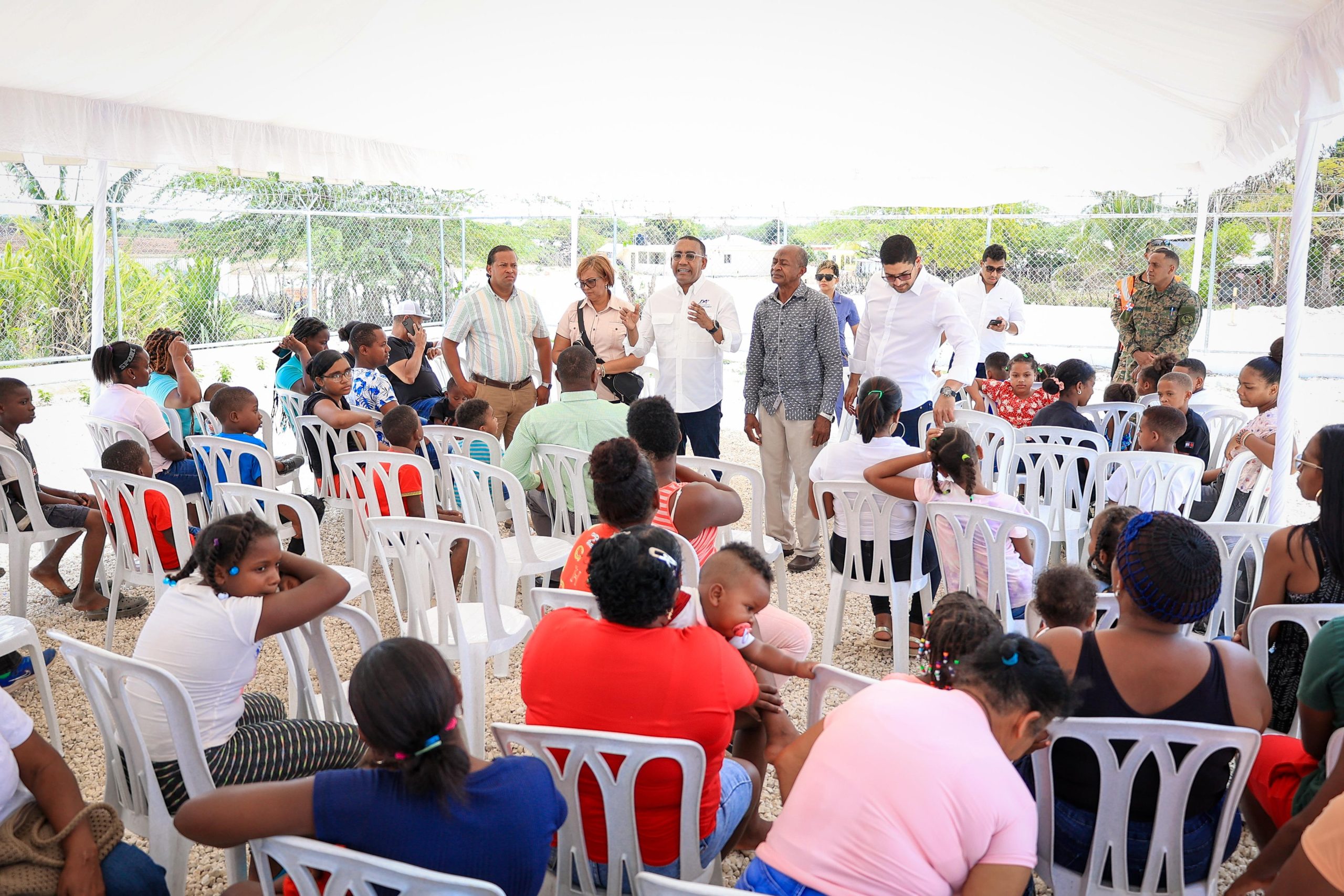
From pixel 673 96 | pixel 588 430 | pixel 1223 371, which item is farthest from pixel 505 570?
pixel 1223 371

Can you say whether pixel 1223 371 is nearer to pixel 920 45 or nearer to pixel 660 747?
pixel 920 45

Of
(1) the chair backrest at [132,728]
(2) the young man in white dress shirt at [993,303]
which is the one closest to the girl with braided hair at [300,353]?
(1) the chair backrest at [132,728]

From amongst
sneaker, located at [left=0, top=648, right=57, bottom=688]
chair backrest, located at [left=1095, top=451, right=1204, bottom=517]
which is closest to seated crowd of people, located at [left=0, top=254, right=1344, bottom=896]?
chair backrest, located at [left=1095, top=451, right=1204, bottom=517]

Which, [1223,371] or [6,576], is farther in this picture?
[1223,371]

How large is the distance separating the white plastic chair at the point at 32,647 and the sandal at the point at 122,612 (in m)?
1.74

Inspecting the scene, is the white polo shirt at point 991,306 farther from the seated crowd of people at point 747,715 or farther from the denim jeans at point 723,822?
the denim jeans at point 723,822

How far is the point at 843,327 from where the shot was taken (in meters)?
8.79

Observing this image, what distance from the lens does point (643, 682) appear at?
1.99 metres

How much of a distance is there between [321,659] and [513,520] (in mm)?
1637

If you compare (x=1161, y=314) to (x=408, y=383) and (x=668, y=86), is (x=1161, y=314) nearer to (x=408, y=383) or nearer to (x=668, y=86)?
(x=668, y=86)

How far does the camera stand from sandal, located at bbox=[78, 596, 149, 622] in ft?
15.3

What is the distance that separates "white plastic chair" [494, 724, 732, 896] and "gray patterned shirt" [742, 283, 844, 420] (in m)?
3.72

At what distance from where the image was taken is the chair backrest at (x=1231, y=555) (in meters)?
3.08

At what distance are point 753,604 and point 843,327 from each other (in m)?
6.65
